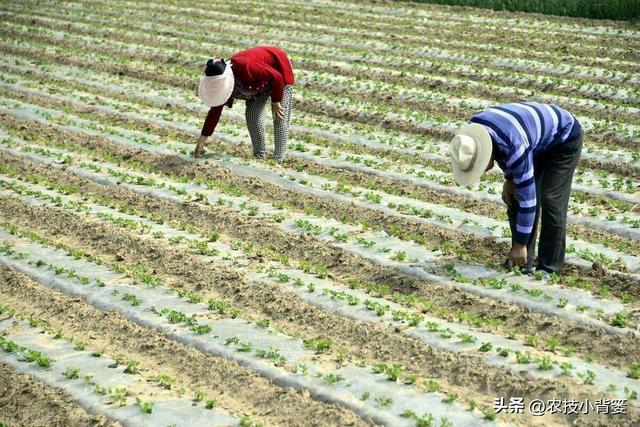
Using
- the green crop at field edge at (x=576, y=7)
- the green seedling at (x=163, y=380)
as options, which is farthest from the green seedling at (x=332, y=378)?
the green crop at field edge at (x=576, y=7)

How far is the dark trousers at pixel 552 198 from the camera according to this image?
6.88 meters

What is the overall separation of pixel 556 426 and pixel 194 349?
227 centimetres

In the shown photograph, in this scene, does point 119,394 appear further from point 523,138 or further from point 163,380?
point 523,138

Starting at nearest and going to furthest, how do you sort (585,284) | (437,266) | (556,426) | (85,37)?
(556,426) < (585,284) < (437,266) < (85,37)

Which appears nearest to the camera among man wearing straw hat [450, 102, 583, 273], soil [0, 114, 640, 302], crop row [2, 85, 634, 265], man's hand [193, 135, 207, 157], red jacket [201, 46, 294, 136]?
man wearing straw hat [450, 102, 583, 273]

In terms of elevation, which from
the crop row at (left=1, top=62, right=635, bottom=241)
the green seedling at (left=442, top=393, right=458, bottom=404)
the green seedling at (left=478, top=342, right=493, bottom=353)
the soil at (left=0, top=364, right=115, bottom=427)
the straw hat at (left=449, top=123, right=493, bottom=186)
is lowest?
the soil at (left=0, top=364, right=115, bottom=427)

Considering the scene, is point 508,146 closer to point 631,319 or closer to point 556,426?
point 631,319

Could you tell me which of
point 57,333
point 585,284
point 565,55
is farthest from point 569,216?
point 565,55

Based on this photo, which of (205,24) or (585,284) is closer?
(585,284)

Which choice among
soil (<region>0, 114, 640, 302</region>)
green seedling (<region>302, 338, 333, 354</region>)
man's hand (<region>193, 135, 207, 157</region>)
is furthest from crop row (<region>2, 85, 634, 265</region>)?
green seedling (<region>302, 338, 333, 354</region>)

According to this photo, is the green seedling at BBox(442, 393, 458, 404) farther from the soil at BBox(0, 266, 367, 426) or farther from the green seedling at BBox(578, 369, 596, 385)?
the green seedling at BBox(578, 369, 596, 385)

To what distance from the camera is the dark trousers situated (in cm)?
688

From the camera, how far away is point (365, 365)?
5.83m

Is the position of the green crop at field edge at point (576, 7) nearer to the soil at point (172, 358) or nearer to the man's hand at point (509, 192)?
the man's hand at point (509, 192)
